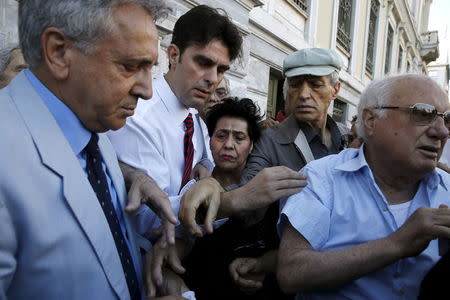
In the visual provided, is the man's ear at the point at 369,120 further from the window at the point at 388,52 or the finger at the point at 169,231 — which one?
the window at the point at 388,52

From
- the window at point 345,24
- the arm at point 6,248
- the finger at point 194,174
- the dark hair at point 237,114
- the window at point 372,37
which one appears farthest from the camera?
the window at point 372,37

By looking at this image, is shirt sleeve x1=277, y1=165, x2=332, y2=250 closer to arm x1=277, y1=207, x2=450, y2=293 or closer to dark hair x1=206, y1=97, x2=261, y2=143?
arm x1=277, y1=207, x2=450, y2=293

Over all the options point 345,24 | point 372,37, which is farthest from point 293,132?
point 372,37

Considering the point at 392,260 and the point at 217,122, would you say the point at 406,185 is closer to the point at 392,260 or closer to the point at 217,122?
the point at 392,260

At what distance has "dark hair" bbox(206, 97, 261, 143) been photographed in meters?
2.24

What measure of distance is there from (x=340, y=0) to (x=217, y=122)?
29.2ft

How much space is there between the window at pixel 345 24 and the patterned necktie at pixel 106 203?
9.59 m

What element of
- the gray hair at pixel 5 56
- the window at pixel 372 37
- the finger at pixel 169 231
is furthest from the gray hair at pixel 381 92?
the window at pixel 372 37

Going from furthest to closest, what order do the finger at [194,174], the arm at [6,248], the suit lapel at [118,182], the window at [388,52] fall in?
the window at [388,52] → the finger at [194,174] → the suit lapel at [118,182] → the arm at [6,248]

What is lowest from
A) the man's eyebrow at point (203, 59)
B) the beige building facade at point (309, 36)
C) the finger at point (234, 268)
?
the finger at point (234, 268)

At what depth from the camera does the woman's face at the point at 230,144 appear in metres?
2.08

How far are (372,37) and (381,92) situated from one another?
42.6 feet

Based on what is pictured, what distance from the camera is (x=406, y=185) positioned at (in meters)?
1.55

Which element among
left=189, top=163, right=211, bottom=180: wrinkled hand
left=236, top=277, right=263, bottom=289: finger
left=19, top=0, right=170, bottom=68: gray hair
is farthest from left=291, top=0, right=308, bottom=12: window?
left=19, top=0, right=170, bottom=68: gray hair
